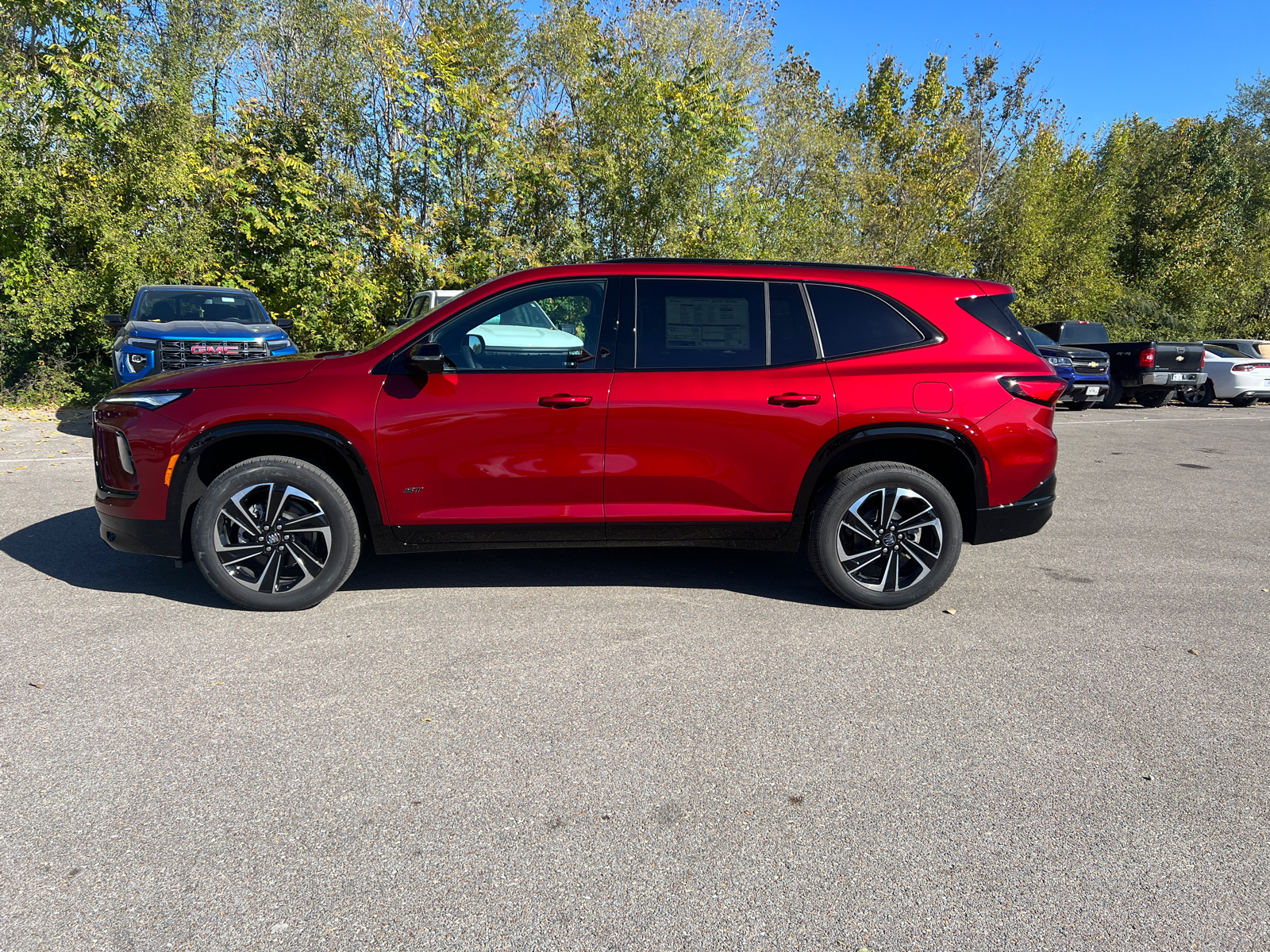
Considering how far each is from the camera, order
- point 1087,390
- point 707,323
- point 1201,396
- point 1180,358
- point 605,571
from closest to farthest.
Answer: point 707,323
point 605,571
point 1087,390
point 1180,358
point 1201,396

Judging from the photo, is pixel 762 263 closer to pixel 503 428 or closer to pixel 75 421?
pixel 503 428

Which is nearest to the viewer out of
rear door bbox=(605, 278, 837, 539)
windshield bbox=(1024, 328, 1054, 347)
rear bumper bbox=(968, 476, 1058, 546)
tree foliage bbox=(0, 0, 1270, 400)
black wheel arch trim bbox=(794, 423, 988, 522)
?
rear door bbox=(605, 278, 837, 539)

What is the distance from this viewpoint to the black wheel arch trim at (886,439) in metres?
4.64

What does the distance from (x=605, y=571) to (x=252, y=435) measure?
2183 mm

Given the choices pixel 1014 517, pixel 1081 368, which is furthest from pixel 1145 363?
pixel 1014 517

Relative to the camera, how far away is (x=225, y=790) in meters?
2.83

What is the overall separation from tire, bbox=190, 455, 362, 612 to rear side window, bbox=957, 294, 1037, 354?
3.53 m

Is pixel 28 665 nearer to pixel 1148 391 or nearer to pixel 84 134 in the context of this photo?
pixel 84 134

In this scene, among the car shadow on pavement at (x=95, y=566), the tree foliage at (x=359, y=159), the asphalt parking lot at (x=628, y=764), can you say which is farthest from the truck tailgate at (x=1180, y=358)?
the car shadow on pavement at (x=95, y=566)

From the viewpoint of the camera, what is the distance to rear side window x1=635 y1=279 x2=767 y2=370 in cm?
462

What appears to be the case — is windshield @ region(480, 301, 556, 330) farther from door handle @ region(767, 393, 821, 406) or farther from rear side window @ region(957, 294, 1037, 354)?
rear side window @ region(957, 294, 1037, 354)

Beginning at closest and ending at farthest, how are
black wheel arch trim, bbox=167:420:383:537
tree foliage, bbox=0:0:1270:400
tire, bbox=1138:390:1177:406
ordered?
black wheel arch trim, bbox=167:420:383:537 < tree foliage, bbox=0:0:1270:400 < tire, bbox=1138:390:1177:406

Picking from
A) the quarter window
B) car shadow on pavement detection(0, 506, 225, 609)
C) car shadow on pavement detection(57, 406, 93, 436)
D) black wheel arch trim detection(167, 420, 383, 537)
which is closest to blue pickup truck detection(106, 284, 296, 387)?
car shadow on pavement detection(57, 406, 93, 436)

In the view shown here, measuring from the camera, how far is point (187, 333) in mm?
10680
